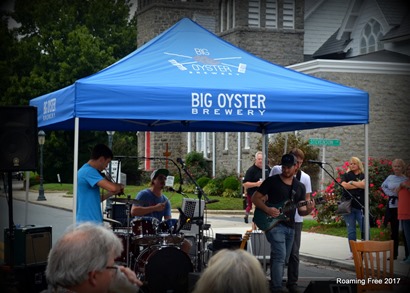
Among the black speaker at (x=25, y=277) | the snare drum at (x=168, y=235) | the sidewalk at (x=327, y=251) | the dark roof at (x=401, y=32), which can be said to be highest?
the dark roof at (x=401, y=32)

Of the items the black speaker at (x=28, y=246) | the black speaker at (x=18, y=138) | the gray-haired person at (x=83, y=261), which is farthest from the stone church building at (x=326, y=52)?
the gray-haired person at (x=83, y=261)

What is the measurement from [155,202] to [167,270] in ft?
6.48

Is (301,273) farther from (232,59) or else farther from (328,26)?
(328,26)

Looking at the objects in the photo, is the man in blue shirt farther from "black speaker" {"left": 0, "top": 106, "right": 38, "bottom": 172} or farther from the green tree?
the green tree

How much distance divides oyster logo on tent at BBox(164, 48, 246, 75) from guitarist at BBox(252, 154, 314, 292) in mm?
1466

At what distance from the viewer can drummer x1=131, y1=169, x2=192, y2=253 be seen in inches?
430

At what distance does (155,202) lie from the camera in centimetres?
1141

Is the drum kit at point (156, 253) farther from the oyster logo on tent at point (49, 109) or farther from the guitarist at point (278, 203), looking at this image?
the oyster logo on tent at point (49, 109)

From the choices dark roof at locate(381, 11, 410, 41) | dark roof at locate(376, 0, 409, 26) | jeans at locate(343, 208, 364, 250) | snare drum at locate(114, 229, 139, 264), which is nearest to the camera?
snare drum at locate(114, 229, 139, 264)

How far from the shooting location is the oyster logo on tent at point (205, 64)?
1034 centimetres

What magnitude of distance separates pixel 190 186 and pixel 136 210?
30.3m

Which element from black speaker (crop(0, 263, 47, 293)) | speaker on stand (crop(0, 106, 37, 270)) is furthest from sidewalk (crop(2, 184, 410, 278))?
black speaker (crop(0, 263, 47, 293))

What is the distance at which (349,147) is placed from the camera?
108 ft

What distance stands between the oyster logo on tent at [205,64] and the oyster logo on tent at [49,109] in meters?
1.70
